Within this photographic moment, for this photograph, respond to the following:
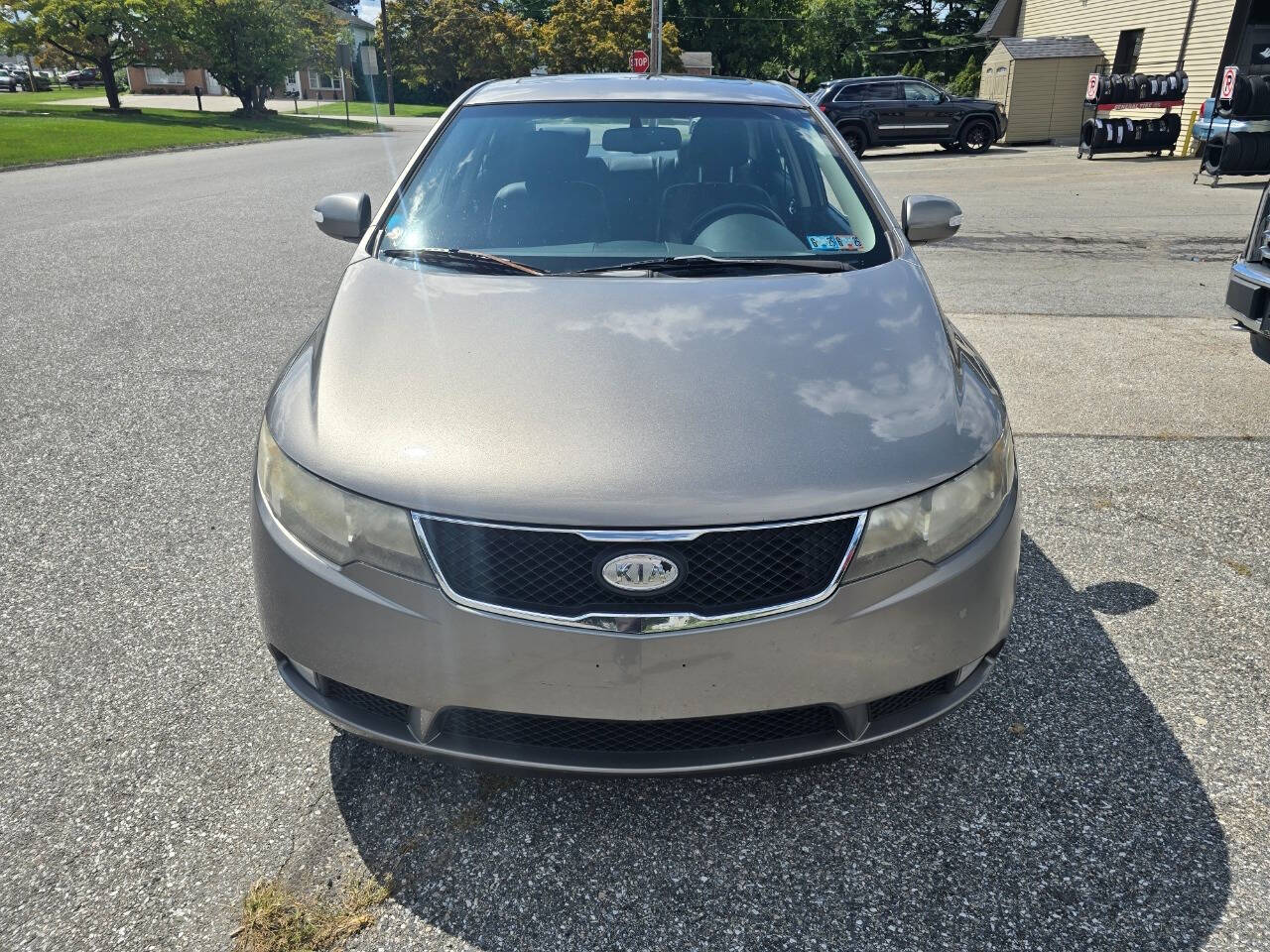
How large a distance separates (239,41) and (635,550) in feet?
140

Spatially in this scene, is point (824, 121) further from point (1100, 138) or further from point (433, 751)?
point (1100, 138)

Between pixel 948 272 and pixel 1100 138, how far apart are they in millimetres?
13910

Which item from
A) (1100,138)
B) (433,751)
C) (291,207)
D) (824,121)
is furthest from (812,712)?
(1100,138)

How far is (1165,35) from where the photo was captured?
72.5ft

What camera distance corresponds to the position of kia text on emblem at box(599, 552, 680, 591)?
182cm

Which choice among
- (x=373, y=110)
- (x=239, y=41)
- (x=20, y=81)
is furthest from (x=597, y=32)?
(x=20, y=81)

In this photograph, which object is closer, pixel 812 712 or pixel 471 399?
pixel 812 712

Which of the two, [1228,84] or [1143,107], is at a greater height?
[1228,84]

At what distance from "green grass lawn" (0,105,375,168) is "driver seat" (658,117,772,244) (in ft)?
60.6

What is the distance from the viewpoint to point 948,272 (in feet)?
28.6

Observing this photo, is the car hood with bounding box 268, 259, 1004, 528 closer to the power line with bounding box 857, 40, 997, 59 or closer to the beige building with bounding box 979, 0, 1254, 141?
the beige building with bounding box 979, 0, 1254, 141

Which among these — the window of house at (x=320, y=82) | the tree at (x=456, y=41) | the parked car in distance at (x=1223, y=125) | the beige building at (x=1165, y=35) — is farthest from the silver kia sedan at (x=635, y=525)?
the window of house at (x=320, y=82)

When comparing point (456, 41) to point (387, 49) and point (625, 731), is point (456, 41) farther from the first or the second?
point (625, 731)

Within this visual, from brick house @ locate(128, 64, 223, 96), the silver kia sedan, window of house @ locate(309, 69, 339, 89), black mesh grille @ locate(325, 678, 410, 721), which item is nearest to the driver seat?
the silver kia sedan
